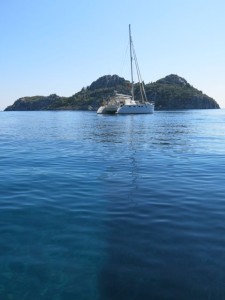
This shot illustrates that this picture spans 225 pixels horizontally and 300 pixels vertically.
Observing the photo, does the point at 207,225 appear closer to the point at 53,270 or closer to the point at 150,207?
the point at 150,207

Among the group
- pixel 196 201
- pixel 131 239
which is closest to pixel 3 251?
pixel 131 239

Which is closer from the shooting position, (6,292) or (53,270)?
(6,292)

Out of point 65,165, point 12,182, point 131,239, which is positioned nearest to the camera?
point 131,239

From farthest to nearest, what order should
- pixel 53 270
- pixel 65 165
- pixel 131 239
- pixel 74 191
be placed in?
pixel 65 165
pixel 74 191
pixel 131 239
pixel 53 270

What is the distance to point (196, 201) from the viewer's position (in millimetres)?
12477

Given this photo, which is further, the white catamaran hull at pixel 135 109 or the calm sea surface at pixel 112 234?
the white catamaran hull at pixel 135 109

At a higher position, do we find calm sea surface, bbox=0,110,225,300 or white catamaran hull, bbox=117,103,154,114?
white catamaran hull, bbox=117,103,154,114

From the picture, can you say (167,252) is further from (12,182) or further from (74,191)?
(12,182)

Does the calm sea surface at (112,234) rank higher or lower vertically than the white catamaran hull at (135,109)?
lower

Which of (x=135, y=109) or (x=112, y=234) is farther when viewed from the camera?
(x=135, y=109)

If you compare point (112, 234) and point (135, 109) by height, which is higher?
point (135, 109)

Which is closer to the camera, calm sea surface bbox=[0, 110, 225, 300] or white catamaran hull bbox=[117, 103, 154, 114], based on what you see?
calm sea surface bbox=[0, 110, 225, 300]

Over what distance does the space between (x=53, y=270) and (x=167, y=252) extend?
2.71m

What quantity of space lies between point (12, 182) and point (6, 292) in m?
9.59
